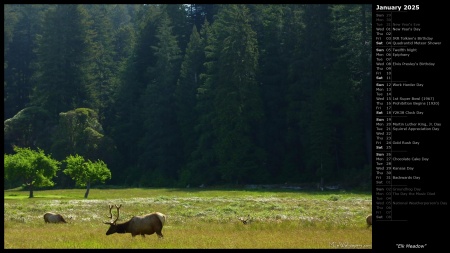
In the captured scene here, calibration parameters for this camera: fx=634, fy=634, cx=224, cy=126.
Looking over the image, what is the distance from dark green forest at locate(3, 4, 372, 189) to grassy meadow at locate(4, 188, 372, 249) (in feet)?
100

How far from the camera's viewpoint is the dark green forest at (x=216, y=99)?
7612 cm

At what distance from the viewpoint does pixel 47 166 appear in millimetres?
60688

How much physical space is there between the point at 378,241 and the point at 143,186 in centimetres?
6846

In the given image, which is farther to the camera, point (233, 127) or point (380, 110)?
point (233, 127)

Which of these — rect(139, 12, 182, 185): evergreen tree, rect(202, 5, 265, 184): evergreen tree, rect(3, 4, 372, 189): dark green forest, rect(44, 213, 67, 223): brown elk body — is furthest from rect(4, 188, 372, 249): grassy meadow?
rect(139, 12, 182, 185): evergreen tree

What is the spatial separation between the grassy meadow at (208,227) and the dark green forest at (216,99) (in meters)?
30.6

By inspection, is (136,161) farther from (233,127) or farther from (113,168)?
(233,127)

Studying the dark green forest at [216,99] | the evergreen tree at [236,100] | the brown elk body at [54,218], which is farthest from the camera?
the evergreen tree at [236,100]

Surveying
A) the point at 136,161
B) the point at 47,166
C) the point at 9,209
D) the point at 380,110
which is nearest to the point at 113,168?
the point at 136,161

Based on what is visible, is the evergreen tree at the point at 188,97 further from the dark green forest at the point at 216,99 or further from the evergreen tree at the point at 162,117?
the evergreen tree at the point at 162,117

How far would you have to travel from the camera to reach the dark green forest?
76.1m

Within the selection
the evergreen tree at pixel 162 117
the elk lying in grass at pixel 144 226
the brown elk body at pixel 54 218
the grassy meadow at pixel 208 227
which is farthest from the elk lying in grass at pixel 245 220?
the evergreen tree at pixel 162 117

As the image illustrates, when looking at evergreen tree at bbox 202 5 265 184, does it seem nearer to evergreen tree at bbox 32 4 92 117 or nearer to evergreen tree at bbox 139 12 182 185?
evergreen tree at bbox 139 12 182 185

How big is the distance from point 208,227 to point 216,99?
50.7 metres
